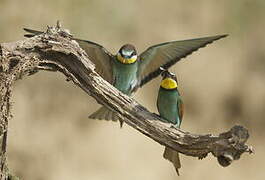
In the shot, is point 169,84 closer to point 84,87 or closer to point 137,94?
point 84,87

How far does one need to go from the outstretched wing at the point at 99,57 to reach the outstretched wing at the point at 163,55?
0.14 meters

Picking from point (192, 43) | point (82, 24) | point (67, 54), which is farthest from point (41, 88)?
point (67, 54)

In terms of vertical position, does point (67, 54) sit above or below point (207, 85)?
above

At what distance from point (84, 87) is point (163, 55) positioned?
78 centimetres

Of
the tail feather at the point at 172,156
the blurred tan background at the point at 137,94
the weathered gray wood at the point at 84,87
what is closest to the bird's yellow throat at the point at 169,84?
the tail feather at the point at 172,156

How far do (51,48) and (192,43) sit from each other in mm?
933

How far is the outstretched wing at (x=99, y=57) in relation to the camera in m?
3.59

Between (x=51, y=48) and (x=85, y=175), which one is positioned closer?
(x=51, y=48)

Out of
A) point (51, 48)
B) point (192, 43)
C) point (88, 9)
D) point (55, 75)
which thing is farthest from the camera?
point (88, 9)

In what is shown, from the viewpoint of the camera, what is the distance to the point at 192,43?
3.72 meters

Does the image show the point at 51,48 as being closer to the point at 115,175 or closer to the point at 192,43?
the point at 192,43

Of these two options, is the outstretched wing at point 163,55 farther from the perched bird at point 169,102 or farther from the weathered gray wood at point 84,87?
the weathered gray wood at point 84,87

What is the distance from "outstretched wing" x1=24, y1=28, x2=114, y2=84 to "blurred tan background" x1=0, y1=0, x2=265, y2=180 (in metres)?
0.91

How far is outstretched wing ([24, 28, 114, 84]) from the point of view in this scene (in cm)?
359
